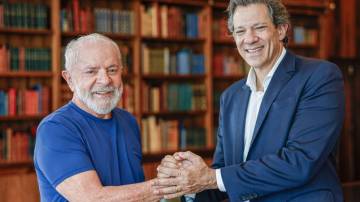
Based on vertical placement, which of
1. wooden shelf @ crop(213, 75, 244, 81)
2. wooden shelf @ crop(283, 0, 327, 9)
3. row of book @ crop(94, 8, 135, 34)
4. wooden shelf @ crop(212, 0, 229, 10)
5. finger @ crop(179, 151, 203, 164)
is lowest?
finger @ crop(179, 151, 203, 164)

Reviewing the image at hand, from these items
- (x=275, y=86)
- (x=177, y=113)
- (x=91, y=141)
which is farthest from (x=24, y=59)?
(x=275, y=86)

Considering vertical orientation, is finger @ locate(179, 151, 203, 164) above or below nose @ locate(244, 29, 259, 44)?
below

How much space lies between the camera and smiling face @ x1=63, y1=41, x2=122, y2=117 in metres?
2.12

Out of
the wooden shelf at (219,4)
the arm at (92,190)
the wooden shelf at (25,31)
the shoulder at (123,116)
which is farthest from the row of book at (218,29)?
the arm at (92,190)

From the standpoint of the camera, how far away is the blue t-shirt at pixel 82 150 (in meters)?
1.95

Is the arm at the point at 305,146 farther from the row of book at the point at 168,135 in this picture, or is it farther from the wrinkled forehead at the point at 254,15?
the row of book at the point at 168,135

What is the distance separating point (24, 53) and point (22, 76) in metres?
0.24

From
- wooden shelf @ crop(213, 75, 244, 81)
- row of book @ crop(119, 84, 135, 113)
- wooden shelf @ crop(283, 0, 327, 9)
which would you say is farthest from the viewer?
wooden shelf @ crop(283, 0, 327, 9)

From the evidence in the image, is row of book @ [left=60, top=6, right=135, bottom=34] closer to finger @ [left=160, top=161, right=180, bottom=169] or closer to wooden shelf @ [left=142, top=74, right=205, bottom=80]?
wooden shelf @ [left=142, top=74, right=205, bottom=80]

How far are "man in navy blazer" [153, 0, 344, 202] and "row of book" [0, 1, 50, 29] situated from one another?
3285 millimetres

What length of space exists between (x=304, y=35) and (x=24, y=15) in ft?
11.9

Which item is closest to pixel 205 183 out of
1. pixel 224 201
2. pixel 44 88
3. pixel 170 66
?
pixel 224 201

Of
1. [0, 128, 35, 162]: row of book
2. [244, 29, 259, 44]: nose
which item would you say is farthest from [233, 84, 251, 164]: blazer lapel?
[0, 128, 35, 162]: row of book

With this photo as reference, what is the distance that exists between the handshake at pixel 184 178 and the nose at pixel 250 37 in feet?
1.64
